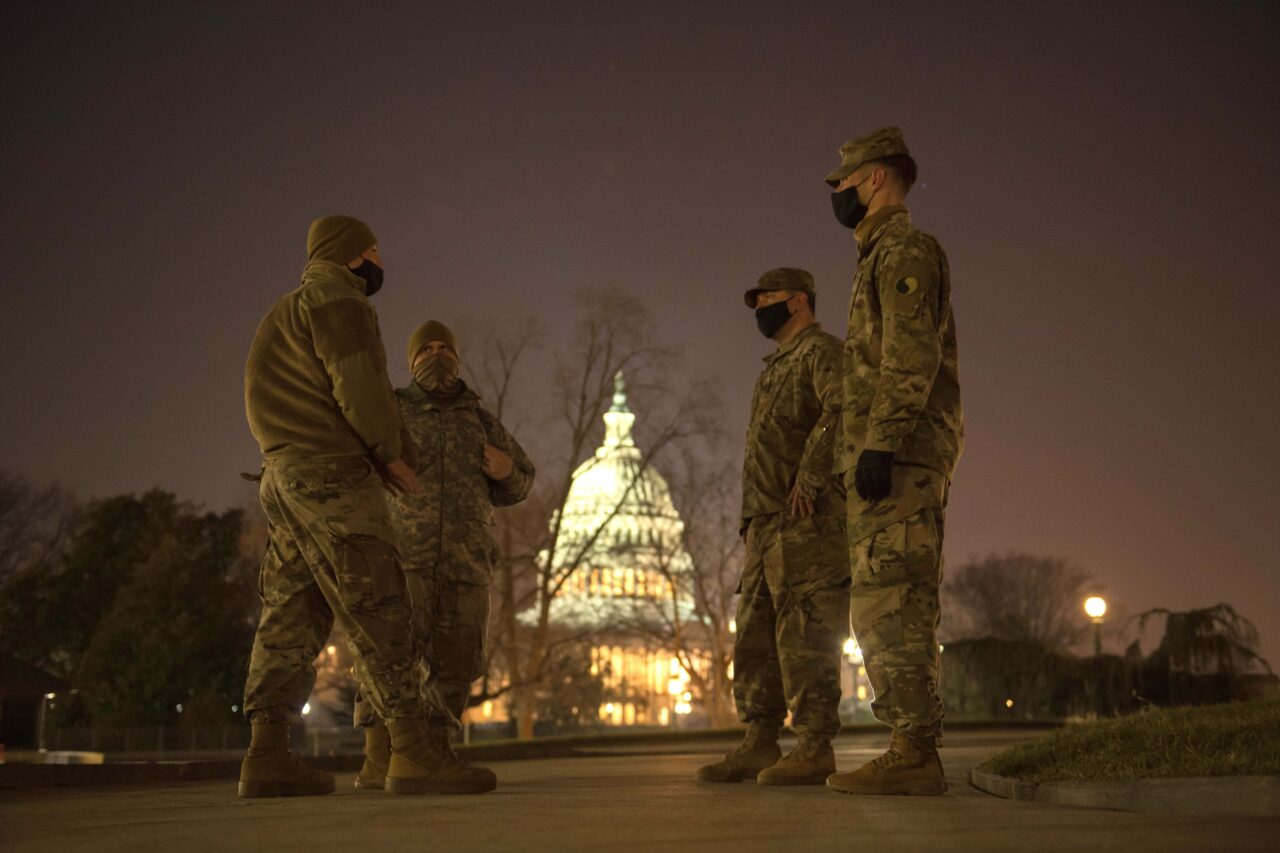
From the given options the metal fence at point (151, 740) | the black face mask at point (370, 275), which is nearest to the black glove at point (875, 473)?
the black face mask at point (370, 275)

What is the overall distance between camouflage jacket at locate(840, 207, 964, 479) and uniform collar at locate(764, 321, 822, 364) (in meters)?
1.09

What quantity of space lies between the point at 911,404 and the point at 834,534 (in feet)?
4.72

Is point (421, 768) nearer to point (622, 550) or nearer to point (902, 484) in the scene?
point (902, 484)

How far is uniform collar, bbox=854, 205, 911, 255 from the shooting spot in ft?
19.2

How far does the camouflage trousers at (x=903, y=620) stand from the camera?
5.27 metres

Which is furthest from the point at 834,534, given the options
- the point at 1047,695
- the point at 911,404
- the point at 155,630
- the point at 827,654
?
the point at 155,630

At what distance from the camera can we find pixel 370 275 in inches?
246

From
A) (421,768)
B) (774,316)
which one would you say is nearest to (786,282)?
(774,316)

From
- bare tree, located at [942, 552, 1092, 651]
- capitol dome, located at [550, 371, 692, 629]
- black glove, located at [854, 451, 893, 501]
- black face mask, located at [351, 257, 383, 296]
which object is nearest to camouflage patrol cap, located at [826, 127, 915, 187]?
black glove, located at [854, 451, 893, 501]

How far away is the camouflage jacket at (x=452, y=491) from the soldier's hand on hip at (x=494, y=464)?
35 millimetres

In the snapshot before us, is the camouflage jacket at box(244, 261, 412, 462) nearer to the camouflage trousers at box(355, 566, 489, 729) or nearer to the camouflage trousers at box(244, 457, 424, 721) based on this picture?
the camouflage trousers at box(244, 457, 424, 721)

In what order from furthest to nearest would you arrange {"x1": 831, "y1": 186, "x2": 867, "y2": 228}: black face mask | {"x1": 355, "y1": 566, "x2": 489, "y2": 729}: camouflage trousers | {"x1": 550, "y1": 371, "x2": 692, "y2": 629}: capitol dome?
{"x1": 550, "y1": 371, "x2": 692, "y2": 629}: capitol dome < {"x1": 355, "y1": 566, "x2": 489, "y2": 729}: camouflage trousers < {"x1": 831, "y1": 186, "x2": 867, "y2": 228}: black face mask

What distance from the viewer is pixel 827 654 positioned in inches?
255

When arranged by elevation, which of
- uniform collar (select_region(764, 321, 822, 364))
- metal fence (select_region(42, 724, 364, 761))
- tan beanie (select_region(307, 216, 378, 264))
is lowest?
metal fence (select_region(42, 724, 364, 761))
